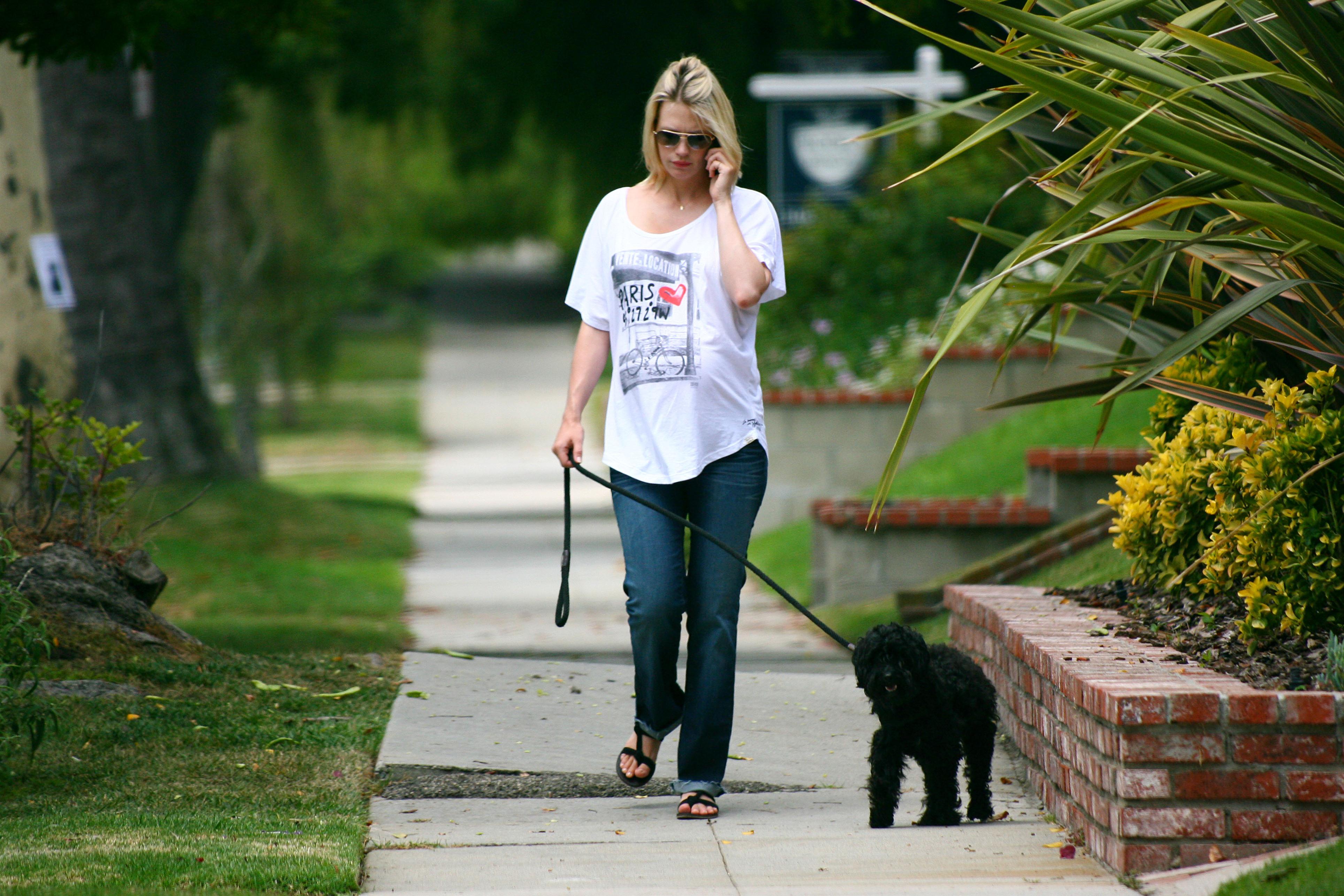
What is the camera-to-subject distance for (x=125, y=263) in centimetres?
1337

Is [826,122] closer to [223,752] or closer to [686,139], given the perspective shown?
[686,139]

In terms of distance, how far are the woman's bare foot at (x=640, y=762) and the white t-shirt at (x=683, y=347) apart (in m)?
0.77

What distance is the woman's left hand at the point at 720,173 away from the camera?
425 cm

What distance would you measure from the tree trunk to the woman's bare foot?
868 centimetres

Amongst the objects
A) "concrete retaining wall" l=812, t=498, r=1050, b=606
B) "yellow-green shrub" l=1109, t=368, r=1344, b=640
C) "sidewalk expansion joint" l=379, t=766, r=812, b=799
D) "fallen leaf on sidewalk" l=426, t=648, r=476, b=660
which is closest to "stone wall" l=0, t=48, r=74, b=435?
"fallen leaf on sidewalk" l=426, t=648, r=476, b=660

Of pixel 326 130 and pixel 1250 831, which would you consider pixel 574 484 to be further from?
pixel 1250 831

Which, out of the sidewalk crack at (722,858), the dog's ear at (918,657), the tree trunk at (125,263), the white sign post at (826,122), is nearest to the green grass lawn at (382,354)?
the tree trunk at (125,263)

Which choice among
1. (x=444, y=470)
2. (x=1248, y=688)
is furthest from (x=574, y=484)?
(x=1248, y=688)

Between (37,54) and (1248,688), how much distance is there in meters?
6.57

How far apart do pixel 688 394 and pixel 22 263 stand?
16.1 feet

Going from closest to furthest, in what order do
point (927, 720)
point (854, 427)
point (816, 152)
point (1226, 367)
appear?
point (927, 720) < point (1226, 367) < point (854, 427) < point (816, 152)

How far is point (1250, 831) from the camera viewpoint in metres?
3.47

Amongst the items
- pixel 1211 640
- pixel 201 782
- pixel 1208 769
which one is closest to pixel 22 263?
pixel 201 782

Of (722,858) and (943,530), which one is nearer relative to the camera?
(722,858)
